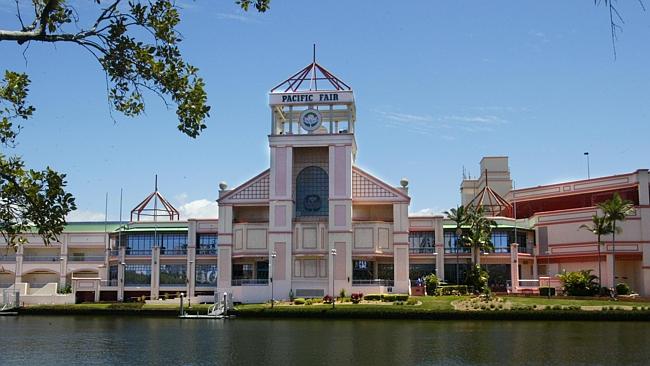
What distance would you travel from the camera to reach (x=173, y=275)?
300 feet

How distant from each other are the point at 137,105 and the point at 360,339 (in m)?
37.4

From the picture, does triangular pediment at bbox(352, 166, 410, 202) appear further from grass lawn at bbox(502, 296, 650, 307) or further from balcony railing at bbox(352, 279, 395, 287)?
grass lawn at bbox(502, 296, 650, 307)

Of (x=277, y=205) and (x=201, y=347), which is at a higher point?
(x=277, y=205)

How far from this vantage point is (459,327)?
188 ft

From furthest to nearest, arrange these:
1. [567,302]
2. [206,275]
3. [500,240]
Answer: [206,275], [500,240], [567,302]

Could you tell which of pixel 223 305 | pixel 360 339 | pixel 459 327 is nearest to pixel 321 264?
pixel 223 305

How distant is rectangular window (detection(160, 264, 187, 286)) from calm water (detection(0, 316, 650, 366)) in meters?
26.8

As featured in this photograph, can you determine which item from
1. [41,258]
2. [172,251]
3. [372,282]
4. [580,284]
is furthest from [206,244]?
[580,284]

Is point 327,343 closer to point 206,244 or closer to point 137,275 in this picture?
point 206,244

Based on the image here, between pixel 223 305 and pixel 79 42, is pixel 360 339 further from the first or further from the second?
pixel 79 42

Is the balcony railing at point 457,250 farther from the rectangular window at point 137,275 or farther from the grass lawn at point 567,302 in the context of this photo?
the rectangular window at point 137,275

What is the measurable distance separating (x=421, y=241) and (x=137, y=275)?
34549mm

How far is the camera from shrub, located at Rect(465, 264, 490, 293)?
259 ft

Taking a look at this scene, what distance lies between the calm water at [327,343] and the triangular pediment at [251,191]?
86.0 ft
